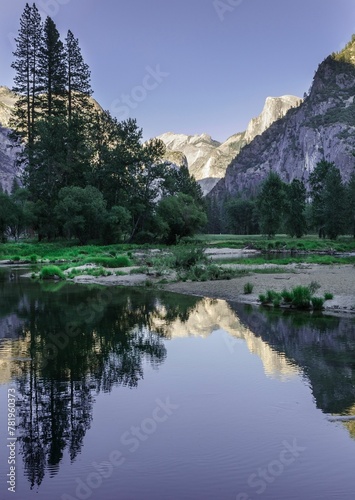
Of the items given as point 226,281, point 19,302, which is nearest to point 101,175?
point 226,281

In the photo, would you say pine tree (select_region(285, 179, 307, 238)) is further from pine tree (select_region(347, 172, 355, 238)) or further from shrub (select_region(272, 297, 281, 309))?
shrub (select_region(272, 297, 281, 309))

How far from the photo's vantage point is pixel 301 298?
21.5m

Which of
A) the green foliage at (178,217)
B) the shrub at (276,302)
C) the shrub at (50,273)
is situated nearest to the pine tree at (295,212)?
the green foliage at (178,217)

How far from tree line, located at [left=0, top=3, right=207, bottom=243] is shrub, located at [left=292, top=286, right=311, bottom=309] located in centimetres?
4567

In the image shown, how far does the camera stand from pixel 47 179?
70562 millimetres

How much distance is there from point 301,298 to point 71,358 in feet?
37.1

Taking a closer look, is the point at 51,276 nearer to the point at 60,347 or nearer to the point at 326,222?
the point at 60,347

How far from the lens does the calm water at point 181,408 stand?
22.7ft

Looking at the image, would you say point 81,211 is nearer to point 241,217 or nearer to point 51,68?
point 51,68

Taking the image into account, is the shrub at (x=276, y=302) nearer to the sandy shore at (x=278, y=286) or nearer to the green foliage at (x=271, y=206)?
the sandy shore at (x=278, y=286)

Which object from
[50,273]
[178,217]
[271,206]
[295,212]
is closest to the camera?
[50,273]

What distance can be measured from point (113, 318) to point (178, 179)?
342 feet

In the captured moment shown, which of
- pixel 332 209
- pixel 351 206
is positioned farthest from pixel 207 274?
pixel 351 206

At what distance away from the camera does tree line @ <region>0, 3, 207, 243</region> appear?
67750 millimetres
